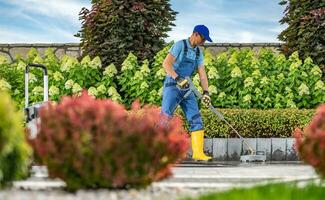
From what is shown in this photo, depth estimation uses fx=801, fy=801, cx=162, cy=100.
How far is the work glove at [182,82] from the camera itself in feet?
37.9

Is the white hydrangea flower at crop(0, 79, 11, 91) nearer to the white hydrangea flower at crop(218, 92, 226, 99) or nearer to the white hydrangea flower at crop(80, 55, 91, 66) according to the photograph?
the white hydrangea flower at crop(80, 55, 91, 66)

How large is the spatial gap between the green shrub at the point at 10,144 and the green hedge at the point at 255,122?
7.26 meters

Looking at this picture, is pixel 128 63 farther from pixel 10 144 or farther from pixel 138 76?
pixel 10 144

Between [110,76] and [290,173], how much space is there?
22.1 ft

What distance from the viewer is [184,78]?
11.8m

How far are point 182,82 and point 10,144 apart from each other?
5715 mm

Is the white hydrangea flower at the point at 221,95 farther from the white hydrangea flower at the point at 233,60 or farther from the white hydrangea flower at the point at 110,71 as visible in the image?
the white hydrangea flower at the point at 110,71

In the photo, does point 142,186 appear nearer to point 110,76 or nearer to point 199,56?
point 199,56

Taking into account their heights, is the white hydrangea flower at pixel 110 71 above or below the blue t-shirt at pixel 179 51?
Answer: below

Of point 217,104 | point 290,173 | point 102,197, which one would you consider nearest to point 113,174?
point 102,197

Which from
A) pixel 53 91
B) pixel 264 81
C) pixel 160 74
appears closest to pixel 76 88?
pixel 53 91

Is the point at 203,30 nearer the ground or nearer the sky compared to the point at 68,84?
nearer the sky

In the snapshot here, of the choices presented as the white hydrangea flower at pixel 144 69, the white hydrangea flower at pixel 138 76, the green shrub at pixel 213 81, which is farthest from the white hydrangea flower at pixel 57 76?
the white hydrangea flower at pixel 144 69

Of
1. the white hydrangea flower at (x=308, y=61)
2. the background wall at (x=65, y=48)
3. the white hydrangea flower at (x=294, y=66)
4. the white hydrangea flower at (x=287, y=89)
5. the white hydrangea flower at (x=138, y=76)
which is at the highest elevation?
the background wall at (x=65, y=48)
